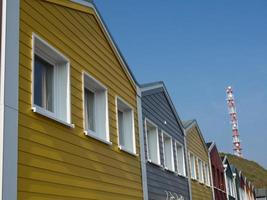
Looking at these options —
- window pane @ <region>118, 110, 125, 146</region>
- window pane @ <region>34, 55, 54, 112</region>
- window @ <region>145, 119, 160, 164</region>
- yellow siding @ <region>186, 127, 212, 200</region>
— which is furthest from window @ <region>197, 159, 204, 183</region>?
window pane @ <region>34, 55, 54, 112</region>

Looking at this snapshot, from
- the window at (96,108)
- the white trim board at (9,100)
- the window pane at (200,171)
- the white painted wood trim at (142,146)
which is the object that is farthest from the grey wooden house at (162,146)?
the white trim board at (9,100)

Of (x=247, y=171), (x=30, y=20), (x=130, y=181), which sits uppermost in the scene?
(x=247, y=171)

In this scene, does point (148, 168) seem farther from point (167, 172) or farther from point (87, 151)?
point (87, 151)

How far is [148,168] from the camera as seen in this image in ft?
45.4

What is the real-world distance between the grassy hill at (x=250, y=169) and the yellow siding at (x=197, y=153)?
72095 mm

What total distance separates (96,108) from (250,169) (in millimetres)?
93198

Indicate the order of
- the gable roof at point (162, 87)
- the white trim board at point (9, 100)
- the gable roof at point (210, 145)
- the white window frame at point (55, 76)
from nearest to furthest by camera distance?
the white trim board at point (9, 100), the white window frame at point (55, 76), the gable roof at point (162, 87), the gable roof at point (210, 145)

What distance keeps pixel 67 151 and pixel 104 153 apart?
197cm

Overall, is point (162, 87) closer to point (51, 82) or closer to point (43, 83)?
point (51, 82)

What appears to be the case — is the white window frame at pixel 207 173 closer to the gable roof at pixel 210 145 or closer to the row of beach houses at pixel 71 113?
the gable roof at pixel 210 145

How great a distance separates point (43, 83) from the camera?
8.59 m

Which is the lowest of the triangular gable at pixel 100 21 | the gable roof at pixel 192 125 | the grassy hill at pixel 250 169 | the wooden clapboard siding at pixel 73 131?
the wooden clapboard siding at pixel 73 131

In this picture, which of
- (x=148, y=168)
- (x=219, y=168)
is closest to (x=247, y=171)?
(x=219, y=168)

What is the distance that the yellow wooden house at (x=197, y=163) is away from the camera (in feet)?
69.7
